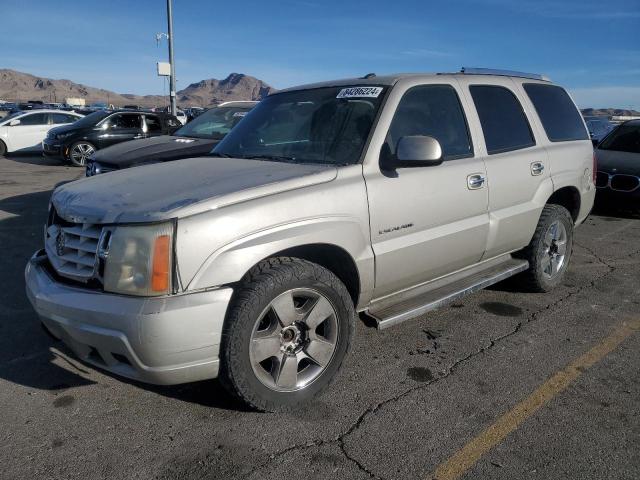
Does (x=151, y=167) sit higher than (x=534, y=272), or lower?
higher

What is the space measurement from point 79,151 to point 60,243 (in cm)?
1311

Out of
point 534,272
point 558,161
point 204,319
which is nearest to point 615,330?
point 534,272

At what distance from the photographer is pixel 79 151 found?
48.4 feet

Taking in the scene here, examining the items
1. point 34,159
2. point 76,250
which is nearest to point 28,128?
point 34,159

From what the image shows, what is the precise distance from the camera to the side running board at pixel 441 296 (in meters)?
3.38

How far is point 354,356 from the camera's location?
3.70 metres

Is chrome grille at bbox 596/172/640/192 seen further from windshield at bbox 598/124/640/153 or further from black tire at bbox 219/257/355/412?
black tire at bbox 219/257/355/412

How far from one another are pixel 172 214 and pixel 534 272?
133 inches

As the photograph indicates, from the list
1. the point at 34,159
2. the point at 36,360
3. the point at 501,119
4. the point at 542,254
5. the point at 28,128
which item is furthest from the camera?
the point at 28,128

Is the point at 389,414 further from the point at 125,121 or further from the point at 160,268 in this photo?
the point at 125,121

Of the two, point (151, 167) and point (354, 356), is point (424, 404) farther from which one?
point (151, 167)

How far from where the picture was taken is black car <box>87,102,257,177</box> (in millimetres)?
7203

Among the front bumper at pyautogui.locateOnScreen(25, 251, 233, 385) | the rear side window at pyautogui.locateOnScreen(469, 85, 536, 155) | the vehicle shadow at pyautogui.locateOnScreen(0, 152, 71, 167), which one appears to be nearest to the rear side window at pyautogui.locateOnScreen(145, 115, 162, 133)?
the vehicle shadow at pyautogui.locateOnScreen(0, 152, 71, 167)

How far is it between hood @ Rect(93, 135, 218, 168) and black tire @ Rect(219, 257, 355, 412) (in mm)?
4602
